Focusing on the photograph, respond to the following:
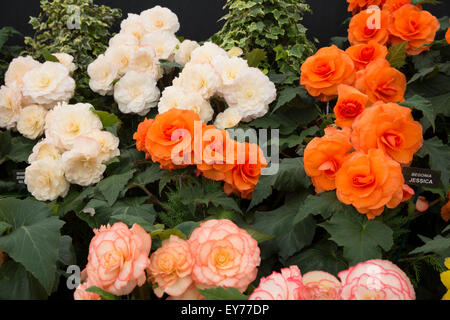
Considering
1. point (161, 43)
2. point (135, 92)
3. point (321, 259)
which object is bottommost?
point (321, 259)

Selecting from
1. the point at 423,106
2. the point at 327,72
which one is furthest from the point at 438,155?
the point at 327,72

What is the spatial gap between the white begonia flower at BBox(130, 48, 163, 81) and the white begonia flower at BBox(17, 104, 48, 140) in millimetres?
305

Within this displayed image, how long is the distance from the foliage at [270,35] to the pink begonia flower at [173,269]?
757 mm

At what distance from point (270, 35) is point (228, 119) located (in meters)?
0.36

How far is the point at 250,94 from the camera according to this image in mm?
1120

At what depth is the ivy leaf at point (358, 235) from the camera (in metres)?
0.73

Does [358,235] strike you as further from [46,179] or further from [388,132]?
[46,179]

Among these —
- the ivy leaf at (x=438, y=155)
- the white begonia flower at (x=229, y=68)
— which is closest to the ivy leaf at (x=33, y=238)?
the white begonia flower at (x=229, y=68)

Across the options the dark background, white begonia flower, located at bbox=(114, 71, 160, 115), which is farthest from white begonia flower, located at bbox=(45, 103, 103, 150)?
the dark background

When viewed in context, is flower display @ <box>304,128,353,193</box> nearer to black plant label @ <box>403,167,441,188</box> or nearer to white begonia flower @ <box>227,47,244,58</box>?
black plant label @ <box>403,167,441,188</box>

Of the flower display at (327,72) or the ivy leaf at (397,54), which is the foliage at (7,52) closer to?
the flower display at (327,72)

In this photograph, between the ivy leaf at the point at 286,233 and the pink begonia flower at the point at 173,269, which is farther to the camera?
the ivy leaf at the point at 286,233
